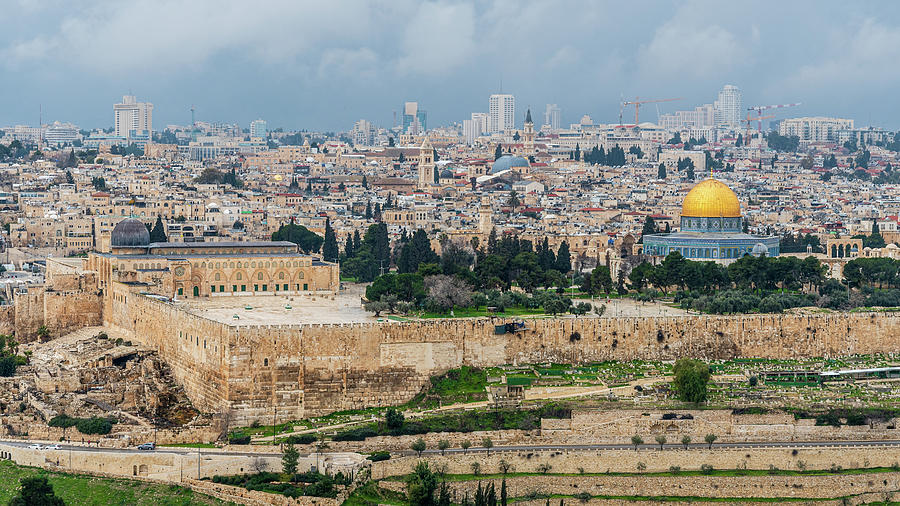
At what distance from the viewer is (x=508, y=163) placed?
146625 millimetres

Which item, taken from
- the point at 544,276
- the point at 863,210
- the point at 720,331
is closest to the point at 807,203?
the point at 863,210

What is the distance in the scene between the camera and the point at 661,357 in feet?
175

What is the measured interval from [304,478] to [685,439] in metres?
11.0

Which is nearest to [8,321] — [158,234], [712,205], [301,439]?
[158,234]

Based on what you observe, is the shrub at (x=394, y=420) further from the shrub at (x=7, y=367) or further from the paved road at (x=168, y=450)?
the shrub at (x=7, y=367)

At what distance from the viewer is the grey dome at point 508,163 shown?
478 ft

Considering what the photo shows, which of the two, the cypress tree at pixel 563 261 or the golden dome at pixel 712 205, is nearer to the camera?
the cypress tree at pixel 563 261

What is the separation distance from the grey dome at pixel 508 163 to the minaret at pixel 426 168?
25.5ft

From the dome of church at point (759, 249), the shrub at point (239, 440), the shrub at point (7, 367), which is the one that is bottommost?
the shrub at point (239, 440)

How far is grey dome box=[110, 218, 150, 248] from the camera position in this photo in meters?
62.3

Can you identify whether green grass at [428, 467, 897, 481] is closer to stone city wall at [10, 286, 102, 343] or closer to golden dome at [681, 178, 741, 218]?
stone city wall at [10, 286, 102, 343]

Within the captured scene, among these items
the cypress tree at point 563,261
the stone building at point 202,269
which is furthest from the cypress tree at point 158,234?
the cypress tree at point 563,261

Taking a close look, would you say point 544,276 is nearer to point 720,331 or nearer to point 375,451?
point 720,331

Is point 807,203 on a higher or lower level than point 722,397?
higher
